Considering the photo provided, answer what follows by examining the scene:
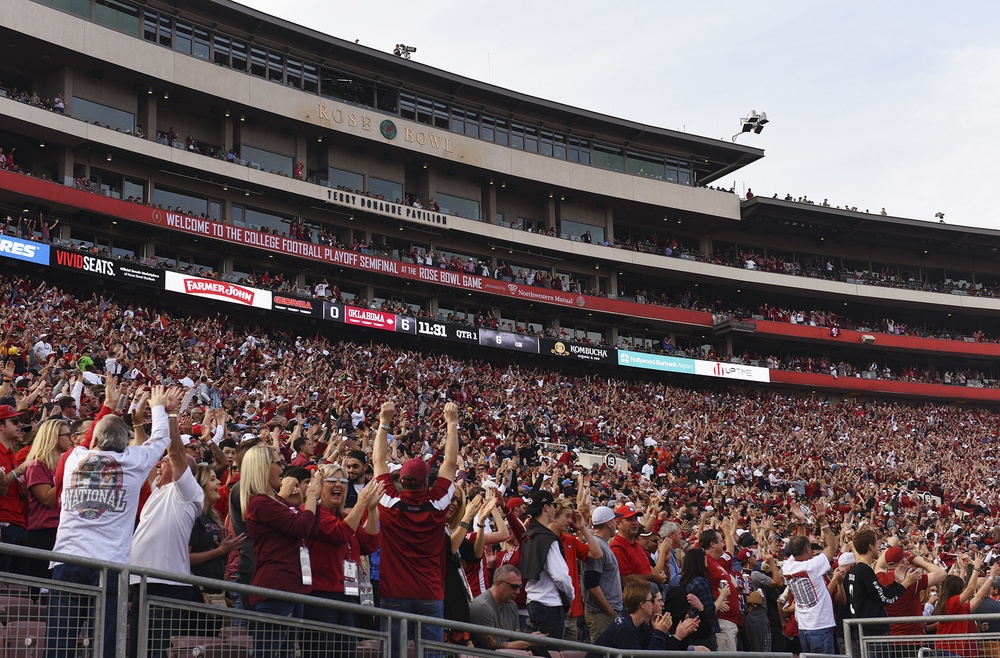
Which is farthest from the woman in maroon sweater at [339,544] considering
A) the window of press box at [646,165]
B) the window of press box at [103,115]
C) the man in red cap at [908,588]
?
the window of press box at [646,165]

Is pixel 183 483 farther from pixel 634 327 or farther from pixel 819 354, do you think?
pixel 819 354

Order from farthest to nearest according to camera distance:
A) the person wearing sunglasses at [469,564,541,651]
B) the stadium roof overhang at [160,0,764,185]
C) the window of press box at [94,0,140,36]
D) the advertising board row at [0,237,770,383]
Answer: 1. the stadium roof overhang at [160,0,764,185]
2. the window of press box at [94,0,140,36]
3. the advertising board row at [0,237,770,383]
4. the person wearing sunglasses at [469,564,541,651]

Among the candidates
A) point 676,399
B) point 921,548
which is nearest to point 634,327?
point 676,399

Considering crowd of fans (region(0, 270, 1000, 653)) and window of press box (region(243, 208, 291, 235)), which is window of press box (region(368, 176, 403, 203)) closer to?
window of press box (region(243, 208, 291, 235))

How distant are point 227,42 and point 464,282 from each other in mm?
14927

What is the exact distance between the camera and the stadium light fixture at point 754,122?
6184 cm

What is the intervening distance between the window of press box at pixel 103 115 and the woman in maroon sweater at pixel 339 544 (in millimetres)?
36590

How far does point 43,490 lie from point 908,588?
325 inches

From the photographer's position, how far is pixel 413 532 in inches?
303

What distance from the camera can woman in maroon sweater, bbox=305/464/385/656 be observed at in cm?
→ 700

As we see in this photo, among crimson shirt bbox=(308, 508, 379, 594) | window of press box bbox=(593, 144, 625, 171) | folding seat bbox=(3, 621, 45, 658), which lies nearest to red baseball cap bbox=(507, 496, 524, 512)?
crimson shirt bbox=(308, 508, 379, 594)

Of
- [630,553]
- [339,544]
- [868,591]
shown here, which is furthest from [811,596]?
[339,544]

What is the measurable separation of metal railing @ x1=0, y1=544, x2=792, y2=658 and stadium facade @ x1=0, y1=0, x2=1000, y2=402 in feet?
102

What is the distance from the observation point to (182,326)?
32031mm
